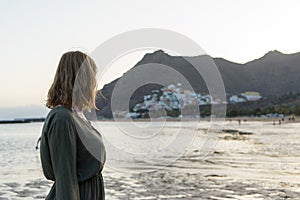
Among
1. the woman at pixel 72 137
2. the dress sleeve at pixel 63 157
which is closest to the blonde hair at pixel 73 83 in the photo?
the woman at pixel 72 137

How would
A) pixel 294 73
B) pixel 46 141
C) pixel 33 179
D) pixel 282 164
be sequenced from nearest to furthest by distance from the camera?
pixel 46 141 < pixel 33 179 < pixel 282 164 < pixel 294 73

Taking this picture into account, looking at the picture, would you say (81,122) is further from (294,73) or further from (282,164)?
(294,73)

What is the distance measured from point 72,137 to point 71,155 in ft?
0.35

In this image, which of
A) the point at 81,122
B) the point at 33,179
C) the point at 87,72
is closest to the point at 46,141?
the point at 81,122

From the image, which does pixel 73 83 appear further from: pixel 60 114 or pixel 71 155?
pixel 71 155

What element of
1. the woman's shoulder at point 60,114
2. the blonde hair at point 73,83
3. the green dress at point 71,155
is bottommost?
the green dress at point 71,155

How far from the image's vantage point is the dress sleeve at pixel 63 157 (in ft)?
8.95

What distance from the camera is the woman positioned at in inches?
108

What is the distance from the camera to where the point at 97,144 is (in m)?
2.93

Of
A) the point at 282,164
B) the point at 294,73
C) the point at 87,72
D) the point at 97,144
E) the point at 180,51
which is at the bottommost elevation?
the point at 282,164

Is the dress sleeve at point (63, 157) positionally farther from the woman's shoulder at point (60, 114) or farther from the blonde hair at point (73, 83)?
the blonde hair at point (73, 83)

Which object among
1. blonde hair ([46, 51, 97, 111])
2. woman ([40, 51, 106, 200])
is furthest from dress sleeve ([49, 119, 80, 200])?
blonde hair ([46, 51, 97, 111])

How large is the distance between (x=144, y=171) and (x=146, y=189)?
507 centimetres

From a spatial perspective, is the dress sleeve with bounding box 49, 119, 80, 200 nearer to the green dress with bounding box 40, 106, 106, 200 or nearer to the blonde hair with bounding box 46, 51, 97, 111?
the green dress with bounding box 40, 106, 106, 200
